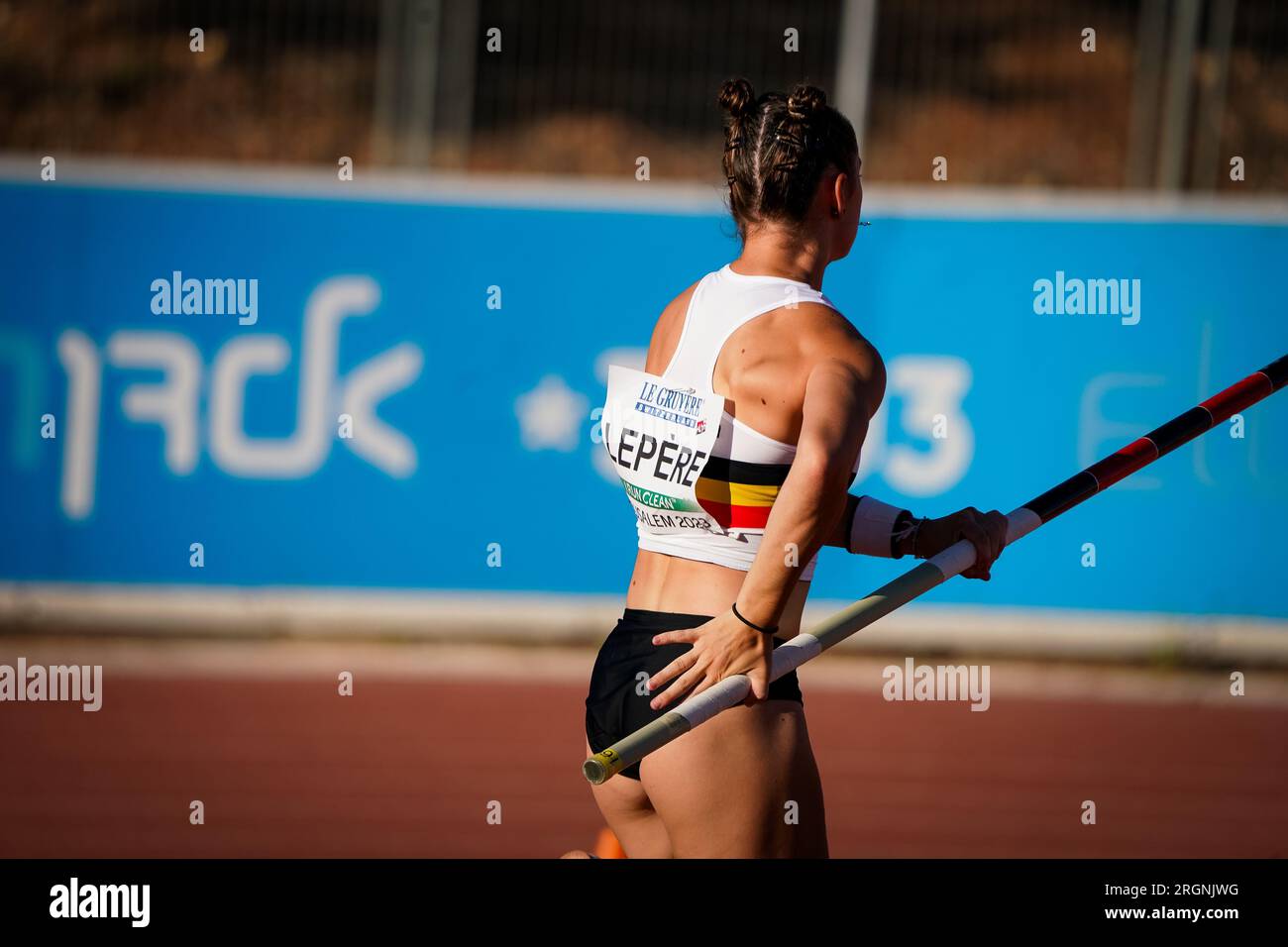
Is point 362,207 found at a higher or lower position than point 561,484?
higher

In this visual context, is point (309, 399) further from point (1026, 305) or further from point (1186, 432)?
point (1186, 432)

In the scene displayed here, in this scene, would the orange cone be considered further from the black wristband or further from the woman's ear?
the woman's ear

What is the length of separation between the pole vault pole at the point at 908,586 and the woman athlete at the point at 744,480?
64 millimetres

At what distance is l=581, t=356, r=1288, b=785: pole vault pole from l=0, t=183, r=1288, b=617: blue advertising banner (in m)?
3.84

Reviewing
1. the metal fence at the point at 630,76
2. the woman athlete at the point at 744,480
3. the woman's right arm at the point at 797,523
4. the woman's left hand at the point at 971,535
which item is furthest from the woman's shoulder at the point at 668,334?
the metal fence at the point at 630,76

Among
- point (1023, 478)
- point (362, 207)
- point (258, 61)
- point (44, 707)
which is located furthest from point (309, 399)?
point (1023, 478)

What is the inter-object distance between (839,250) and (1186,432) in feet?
3.72

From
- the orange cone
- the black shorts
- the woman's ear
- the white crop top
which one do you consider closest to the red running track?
the orange cone

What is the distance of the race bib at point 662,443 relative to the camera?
3035 millimetres

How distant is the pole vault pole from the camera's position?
2863mm

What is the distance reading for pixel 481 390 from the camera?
8.00 metres

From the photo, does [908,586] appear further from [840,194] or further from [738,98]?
[738,98]

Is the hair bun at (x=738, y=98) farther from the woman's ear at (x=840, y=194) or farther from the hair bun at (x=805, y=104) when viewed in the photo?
the woman's ear at (x=840, y=194)

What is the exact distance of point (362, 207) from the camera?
26.3 ft
